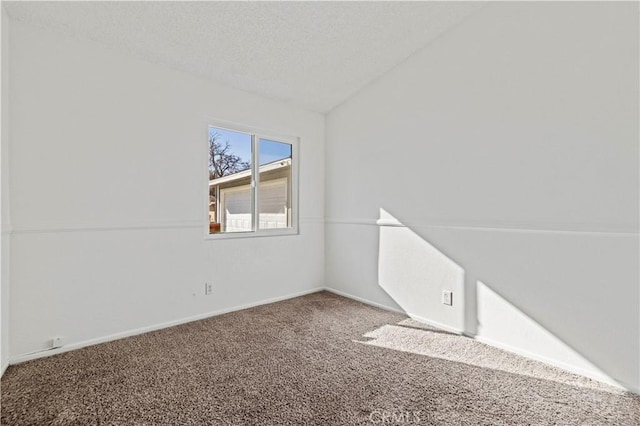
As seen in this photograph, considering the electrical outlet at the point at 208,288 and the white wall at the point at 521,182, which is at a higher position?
the white wall at the point at 521,182

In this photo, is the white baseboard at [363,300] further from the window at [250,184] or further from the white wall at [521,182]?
the window at [250,184]

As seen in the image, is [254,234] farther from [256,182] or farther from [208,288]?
[208,288]

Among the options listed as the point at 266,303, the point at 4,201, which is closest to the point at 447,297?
Result: the point at 266,303

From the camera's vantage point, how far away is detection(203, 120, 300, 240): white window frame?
319cm

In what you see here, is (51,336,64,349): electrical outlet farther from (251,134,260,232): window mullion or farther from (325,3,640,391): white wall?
(325,3,640,391): white wall

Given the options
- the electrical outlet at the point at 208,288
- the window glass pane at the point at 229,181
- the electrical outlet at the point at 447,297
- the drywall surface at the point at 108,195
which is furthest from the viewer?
the window glass pane at the point at 229,181

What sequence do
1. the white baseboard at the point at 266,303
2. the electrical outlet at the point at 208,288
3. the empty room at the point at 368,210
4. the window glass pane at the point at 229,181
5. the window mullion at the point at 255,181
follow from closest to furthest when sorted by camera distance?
the empty room at the point at 368,210, the white baseboard at the point at 266,303, the electrical outlet at the point at 208,288, the window glass pane at the point at 229,181, the window mullion at the point at 255,181

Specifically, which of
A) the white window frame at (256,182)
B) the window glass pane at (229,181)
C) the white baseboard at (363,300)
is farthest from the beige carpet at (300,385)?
the window glass pane at (229,181)

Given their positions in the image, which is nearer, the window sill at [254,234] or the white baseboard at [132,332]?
the white baseboard at [132,332]

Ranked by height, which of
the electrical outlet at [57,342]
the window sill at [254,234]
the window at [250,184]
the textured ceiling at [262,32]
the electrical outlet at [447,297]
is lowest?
the electrical outlet at [57,342]

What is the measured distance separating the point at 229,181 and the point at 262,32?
1.53 meters

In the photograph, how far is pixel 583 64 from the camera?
7.00 feet

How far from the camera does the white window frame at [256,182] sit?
319 centimetres

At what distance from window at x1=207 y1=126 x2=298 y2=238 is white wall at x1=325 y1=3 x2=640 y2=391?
1110mm
